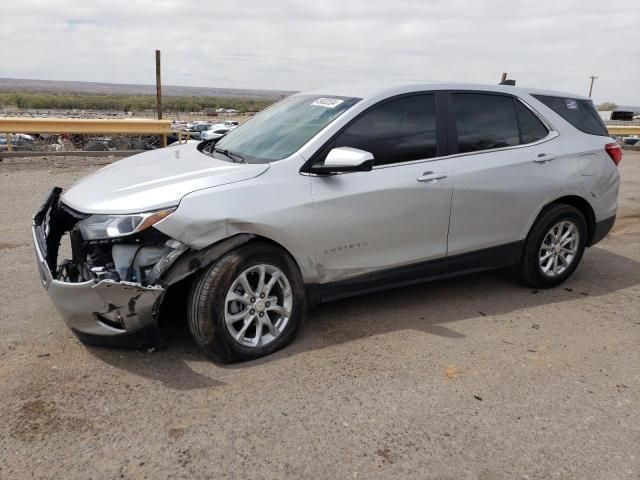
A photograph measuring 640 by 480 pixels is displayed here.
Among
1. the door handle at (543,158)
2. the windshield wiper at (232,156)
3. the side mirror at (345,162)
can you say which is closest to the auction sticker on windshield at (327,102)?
the side mirror at (345,162)

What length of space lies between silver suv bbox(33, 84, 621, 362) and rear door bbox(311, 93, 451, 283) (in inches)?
0.4

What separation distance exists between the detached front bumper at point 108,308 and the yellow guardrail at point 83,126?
11.1 metres

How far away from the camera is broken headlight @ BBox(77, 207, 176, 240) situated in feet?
11.0

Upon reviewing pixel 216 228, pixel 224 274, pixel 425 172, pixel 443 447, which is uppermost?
pixel 425 172

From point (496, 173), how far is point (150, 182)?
8.85 ft

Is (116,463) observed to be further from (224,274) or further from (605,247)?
(605,247)

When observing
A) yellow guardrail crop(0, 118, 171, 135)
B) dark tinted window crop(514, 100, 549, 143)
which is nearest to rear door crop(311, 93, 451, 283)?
dark tinted window crop(514, 100, 549, 143)

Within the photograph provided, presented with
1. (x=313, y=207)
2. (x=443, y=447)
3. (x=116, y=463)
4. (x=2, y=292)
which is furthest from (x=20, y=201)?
(x=443, y=447)

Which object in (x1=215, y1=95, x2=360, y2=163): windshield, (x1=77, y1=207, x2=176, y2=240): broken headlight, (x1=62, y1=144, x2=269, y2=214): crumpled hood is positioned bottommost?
(x1=77, y1=207, x2=176, y2=240): broken headlight

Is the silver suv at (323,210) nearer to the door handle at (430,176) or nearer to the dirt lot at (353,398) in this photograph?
the door handle at (430,176)

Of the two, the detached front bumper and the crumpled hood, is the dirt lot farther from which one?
the crumpled hood

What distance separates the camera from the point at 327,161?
12.5 feet

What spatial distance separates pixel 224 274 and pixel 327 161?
1.00 metres

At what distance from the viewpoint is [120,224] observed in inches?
134
